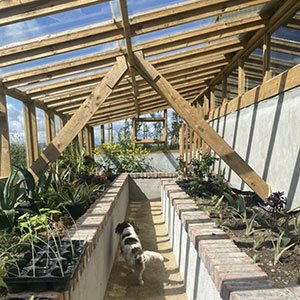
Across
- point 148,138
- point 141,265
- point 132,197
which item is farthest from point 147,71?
point 148,138

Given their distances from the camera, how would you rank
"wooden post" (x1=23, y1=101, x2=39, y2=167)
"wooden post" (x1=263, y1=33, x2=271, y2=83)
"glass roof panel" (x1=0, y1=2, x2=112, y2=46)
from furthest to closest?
"wooden post" (x1=23, y1=101, x2=39, y2=167), "wooden post" (x1=263, y1=33, x2=271, y2=83), "glass roof panel" (x1=0, y1=2, x2=112, y2=46)

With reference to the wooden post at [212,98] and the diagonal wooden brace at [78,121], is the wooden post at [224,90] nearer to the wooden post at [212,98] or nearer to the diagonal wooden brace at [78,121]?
the wooden post at [212,98]

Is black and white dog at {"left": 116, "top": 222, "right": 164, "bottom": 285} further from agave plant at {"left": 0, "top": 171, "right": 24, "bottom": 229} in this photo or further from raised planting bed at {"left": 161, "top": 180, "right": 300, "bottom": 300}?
agave plant at {"left": 0, "top": 171, "right": 24, "bottom": 229}

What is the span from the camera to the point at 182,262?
2.52 meters

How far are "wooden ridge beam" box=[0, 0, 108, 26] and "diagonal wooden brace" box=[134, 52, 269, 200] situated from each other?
1.09 m

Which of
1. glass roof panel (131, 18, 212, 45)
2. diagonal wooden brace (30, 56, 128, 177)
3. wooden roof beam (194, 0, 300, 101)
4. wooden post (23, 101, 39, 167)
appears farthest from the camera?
wooden post (23, 101, 39, 167)

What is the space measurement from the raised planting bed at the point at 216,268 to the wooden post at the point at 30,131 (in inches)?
136

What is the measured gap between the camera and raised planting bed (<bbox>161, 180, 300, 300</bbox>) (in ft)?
3.77

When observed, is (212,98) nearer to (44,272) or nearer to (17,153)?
(17,153)

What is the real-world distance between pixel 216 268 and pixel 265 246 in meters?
0.69

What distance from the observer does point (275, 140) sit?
2906 mm

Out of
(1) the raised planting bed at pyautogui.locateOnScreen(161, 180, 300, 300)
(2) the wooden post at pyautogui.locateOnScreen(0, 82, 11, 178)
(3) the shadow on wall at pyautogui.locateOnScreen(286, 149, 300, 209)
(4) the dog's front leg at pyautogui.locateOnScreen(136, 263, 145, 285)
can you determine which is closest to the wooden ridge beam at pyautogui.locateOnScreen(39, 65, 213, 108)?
(2) the wooden post at pyautogui.locateOnScreen(0, 82, 11, 178)

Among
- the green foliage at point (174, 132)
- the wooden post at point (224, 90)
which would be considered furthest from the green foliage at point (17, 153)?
the green foliage at point (174, 132)

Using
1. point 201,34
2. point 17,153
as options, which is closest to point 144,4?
point 201,34
